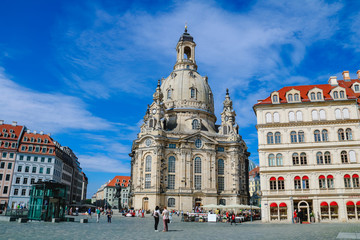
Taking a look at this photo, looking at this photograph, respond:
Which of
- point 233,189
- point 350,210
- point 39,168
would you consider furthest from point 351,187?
point 39,168

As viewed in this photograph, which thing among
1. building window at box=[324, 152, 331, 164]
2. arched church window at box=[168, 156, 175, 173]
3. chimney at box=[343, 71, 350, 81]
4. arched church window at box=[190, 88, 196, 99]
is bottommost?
building window at box=[324, 152, 331, 164]

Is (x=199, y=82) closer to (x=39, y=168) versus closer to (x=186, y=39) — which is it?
(x=186, y=39)

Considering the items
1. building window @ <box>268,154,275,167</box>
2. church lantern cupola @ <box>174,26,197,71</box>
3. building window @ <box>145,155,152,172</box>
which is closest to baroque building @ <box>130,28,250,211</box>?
building window @ <box>145,155,152,172</box>

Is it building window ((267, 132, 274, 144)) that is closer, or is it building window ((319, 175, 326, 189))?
building window ((319, 175, 326, 189))

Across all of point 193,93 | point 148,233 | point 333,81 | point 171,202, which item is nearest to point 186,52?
point 193,93

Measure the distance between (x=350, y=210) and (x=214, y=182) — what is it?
3634 centimetres

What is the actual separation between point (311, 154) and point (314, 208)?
23.6 feet

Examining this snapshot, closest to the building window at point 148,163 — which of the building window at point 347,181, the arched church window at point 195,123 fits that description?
the arched church window at point 195,123

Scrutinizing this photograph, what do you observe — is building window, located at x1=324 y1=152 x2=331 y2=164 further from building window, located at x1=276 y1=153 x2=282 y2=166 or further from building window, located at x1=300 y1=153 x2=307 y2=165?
building window, located at x1=276 y1=153 x2=282 y2=166

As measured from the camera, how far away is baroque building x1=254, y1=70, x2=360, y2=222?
140 feet

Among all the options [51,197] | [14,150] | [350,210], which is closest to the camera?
[51,197]

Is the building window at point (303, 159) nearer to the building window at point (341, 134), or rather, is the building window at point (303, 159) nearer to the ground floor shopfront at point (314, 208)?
the ground floor shopfront at point (314, 208)

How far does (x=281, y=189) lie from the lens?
4431cm

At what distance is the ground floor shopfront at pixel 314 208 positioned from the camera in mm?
42031
